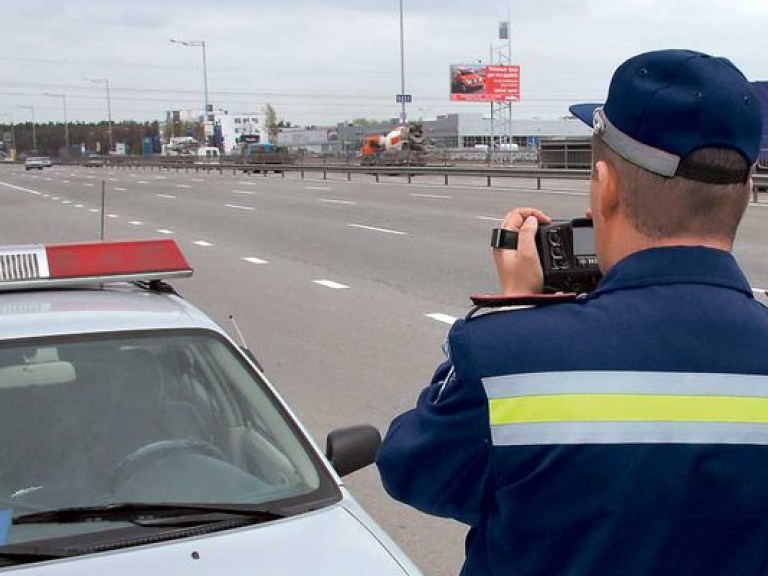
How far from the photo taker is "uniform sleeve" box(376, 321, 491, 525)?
1.32 metres

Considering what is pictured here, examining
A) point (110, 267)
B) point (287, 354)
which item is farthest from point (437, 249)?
point (110, 267)

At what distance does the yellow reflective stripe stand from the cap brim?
518 mm

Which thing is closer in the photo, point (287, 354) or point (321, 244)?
point (287, 354)

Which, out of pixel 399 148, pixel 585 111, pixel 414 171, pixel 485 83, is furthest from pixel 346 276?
pixel 485 83

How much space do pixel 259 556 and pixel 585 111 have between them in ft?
4.58

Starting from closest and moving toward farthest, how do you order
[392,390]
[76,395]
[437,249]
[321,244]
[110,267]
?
1. [76,395]
2. [110,267]
3. [392,390]
4. [437,249]
5. [321,244]

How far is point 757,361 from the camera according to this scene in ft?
4.20

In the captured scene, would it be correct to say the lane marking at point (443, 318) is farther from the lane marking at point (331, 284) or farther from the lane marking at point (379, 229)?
the lane marking at point (379, 229)

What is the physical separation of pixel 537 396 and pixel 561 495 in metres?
0.14

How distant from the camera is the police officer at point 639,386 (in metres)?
1.24

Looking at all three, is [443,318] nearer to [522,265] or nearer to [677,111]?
[522,265]

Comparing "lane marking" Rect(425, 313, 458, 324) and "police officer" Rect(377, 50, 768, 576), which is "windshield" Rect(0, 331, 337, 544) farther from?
"lane marking" Rect(425, 313, 458, 324)

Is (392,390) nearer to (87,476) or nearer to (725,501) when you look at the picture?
(87,476)

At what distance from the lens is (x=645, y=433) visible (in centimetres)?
123
